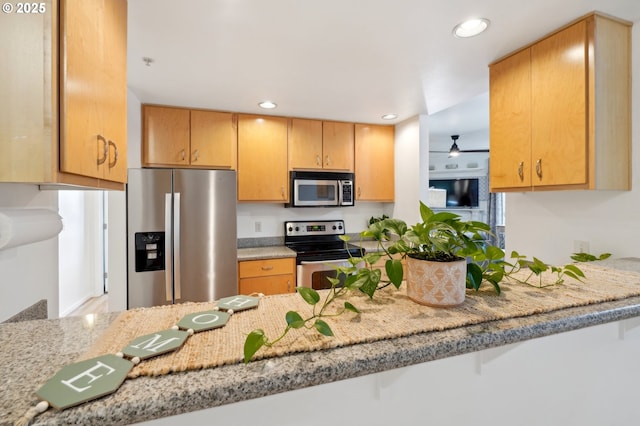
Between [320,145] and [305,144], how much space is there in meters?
0.17

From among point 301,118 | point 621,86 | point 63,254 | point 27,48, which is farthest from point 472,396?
point 63,254

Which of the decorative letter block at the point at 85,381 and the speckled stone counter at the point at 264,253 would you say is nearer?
the decorative letter block at the point at 85,381

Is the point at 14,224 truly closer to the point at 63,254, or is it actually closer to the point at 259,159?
the point at 259,159

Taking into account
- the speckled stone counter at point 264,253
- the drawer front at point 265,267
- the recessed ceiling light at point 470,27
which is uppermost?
the recessed ceiling light at point 470,27

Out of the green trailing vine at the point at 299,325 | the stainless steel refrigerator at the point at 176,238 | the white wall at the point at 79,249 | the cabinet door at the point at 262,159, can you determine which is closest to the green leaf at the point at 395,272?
the green trailing vine at the point at 299,325

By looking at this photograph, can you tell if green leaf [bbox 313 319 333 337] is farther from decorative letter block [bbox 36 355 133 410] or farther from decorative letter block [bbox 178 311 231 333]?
decorative letter block [bbox 36 355 133 410]

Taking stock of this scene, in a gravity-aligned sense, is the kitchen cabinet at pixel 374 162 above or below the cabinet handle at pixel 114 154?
above

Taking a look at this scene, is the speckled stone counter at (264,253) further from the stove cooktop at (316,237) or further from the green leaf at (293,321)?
the green leaf at (293,321)

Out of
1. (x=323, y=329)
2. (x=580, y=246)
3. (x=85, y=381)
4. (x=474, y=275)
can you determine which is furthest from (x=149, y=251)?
(x=580, y=246)

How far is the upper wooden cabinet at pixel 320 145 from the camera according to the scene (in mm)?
3219

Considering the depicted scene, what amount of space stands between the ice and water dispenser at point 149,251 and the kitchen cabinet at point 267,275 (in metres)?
0.66

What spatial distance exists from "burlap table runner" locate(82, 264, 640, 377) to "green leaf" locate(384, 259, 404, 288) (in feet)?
0.27

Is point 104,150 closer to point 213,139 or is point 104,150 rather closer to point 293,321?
point 293,321

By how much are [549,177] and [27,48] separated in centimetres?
223
